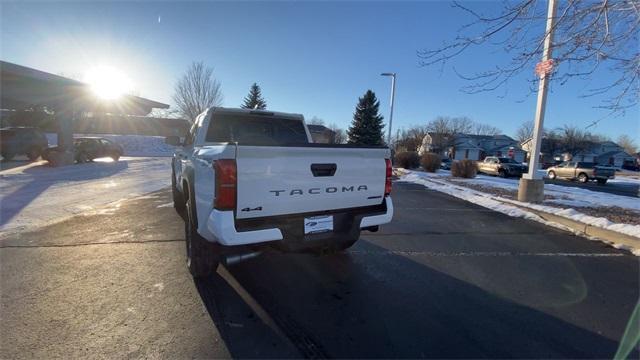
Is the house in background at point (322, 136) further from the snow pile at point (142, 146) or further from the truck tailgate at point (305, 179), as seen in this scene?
the snow pile at point (142, 146)

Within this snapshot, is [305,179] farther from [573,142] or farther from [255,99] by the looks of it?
[573,142]

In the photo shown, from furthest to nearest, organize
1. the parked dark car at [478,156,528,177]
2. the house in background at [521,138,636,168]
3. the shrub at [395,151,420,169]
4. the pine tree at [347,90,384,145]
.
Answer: the house in background at [521,138,636,168]
the pine tree at [347,90,384,145]
the parked dark car at [478,156,528,177]
the shrub at [395,151,420,169]

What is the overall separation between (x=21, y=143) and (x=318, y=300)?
896 inches

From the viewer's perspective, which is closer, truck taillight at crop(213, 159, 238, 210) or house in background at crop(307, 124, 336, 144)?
truck taillight at crop(213, 159, 238, 210)

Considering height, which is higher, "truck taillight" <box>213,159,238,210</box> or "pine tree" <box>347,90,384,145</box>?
"pine tree" <box>347,90,384,145</box>

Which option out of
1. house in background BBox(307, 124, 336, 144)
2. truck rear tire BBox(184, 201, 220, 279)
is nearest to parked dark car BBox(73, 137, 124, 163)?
house in background BBox(307, 124, 336, 144)

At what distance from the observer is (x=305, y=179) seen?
323 centimetres

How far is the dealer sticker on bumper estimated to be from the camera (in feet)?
10.9

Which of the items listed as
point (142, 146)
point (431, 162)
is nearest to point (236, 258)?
point (431, 162)

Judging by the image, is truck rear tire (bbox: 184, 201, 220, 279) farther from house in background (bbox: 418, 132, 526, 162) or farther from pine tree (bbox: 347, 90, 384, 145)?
house in background (bbox: 418, 132, 526, 162)

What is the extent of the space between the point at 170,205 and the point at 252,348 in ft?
20.8

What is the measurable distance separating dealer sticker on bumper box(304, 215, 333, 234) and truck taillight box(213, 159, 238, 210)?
82 centimetres

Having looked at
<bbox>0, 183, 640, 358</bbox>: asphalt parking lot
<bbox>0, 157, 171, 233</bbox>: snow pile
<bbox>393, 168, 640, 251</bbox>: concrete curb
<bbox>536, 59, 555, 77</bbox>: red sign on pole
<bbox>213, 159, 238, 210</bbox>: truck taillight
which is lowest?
<bbox>0, 157, 171, 233</bbox>: snow pile

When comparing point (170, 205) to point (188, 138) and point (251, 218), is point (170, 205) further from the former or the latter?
point (251, 218)
